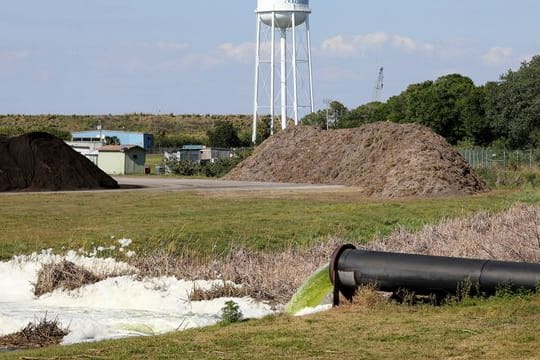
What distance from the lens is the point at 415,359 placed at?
11.9 metres

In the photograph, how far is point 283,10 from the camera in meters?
96.7

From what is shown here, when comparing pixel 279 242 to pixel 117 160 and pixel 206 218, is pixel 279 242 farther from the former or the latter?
pixel 117 160

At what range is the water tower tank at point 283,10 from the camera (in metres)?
96.9

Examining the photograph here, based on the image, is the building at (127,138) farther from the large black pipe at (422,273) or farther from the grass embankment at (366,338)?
the grass embankment at (366,338)

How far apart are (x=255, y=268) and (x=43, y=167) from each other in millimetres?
34414

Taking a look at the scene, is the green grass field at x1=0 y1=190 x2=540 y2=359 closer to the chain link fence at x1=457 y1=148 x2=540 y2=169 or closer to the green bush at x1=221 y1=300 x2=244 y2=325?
the green bush at x1=221 y1=300 x2=244 y2=325

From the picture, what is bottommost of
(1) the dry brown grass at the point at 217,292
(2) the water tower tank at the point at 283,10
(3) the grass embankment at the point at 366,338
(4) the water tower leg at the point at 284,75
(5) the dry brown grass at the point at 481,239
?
(1) the dry brown grass at the point at 217,292

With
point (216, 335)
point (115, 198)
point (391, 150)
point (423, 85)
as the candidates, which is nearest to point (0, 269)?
point (216, 335)

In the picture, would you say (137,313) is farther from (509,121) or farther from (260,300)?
(509,121)

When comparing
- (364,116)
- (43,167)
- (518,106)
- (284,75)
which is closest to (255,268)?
(43,167)

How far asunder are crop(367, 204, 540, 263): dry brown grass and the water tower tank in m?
71.6

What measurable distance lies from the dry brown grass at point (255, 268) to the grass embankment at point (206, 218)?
103 inches

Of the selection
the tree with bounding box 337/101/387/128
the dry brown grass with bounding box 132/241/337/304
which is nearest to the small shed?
the tree with bounding box 337/101/387/128

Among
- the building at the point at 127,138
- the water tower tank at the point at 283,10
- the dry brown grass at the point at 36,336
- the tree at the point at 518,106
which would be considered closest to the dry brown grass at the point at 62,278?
the dry brown grass at the point at 36,336
